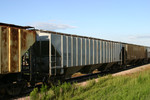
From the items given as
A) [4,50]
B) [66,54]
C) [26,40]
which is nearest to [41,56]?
[66,54]

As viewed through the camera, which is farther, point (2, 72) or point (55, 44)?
point (55, 44)

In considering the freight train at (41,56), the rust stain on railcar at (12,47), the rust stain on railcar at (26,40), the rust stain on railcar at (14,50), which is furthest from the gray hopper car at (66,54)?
the rust stain on railcar at (14,50)

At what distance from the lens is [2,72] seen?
23.3 feet

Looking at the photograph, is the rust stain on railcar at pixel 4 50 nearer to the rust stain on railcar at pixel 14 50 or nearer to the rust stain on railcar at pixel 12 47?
the rust stain on railcar at pixel 12 47

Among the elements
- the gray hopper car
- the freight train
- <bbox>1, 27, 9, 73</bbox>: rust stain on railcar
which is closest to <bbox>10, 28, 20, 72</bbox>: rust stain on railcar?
the freight train

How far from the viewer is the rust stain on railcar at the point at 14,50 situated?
740 cm

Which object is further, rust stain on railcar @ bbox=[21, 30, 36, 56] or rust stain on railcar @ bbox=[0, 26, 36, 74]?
rust stain on railcar @ bbox=[21, 30, 36, 56]

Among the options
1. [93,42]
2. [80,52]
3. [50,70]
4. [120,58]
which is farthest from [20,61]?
[120,58]

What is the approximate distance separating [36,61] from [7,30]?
3443mm

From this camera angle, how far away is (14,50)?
7.53 metres

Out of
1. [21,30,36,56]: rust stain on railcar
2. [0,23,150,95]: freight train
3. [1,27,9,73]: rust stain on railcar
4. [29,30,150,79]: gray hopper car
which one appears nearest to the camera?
[1,27,9,73]: rust stain on railcar

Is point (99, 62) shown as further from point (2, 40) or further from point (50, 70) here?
point (2, 40)

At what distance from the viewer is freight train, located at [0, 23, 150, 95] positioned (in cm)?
740

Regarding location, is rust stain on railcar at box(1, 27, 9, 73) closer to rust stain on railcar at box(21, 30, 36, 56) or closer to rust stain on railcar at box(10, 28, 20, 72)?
rust stain on railcar at box(10, 28, 20, 72)
